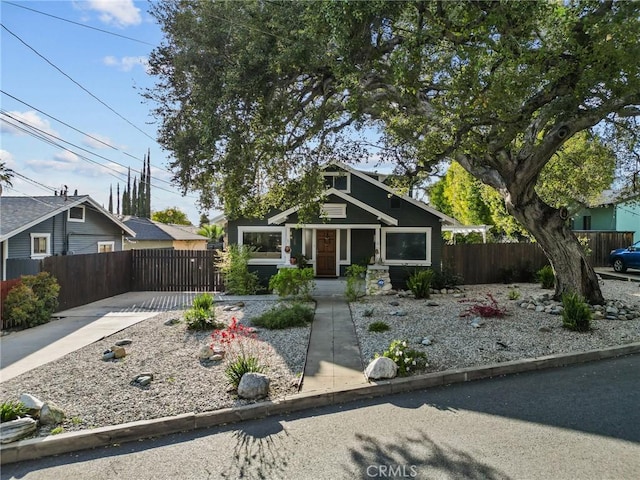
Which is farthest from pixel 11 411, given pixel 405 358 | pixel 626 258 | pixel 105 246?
pixel 626 258

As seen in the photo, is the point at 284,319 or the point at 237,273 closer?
the point at 284,319

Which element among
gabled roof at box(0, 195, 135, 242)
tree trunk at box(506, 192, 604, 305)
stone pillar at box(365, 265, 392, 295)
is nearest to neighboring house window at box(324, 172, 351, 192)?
stone pillar at box(365, 265, 392, 295)

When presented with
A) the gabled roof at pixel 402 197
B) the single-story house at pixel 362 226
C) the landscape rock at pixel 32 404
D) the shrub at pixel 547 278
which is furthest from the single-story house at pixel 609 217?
the landscape rock at pixel 32 404

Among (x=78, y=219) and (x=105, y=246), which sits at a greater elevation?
(x=78, y=219)

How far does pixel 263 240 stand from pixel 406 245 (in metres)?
5.63

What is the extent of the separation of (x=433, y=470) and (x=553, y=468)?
105 centimetres

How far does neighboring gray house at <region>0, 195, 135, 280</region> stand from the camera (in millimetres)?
12227

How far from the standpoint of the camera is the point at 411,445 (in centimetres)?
368

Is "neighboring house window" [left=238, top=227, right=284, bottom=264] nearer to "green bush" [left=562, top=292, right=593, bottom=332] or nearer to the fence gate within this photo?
the fence gate

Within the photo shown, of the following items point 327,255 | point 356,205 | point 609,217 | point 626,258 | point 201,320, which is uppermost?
point 609,217

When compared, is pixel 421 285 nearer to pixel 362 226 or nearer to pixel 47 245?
pixel 362 226

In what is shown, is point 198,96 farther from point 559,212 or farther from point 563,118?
point 559,212

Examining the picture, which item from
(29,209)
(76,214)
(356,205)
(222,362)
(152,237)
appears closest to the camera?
(222,362)

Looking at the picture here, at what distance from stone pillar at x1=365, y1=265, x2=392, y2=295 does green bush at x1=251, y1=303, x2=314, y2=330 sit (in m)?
4.49
